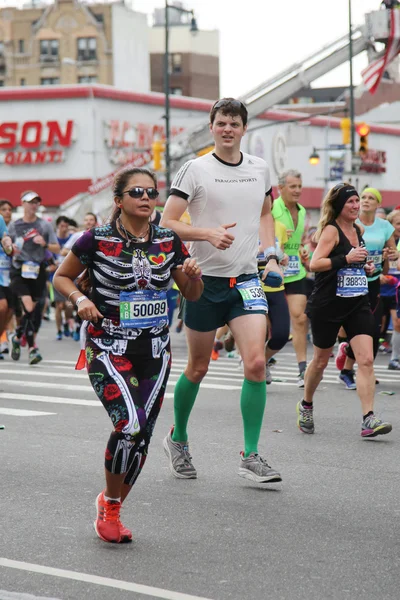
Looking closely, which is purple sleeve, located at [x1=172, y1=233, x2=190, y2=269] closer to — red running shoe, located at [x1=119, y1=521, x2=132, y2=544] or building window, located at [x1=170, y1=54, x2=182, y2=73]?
red running shoe, located at [x1=119, y1=521, x2=132, y2=544]

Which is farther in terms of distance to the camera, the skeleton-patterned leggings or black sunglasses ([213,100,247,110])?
black sunglasses ([213,100,247,110])

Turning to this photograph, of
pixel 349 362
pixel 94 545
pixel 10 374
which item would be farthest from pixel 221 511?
pixel 10 374

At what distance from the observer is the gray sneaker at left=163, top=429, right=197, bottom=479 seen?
713cm

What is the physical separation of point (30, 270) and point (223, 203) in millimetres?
8649

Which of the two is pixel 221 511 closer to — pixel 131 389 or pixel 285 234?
pixel 131 389

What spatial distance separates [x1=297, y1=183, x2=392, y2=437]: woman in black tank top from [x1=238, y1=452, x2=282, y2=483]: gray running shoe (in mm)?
1956

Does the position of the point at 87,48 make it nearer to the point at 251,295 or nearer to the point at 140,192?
the point at 251,295

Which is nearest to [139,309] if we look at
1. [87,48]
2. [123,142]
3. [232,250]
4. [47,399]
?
[232,250]

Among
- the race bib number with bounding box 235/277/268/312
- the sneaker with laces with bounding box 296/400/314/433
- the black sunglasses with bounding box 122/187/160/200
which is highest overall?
the black sunglasses with bounding box 122/187/160/200

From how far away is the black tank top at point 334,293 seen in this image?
28.9 ft

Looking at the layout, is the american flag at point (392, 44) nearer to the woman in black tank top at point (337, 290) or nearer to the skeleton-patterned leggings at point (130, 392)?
the woman in black tank top at point (337, 290)

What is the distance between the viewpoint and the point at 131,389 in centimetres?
549

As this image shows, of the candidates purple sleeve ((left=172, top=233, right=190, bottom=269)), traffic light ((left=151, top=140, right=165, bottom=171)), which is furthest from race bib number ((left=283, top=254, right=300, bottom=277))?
traffic light ((left=151, top=140, right=165, bottom=171))

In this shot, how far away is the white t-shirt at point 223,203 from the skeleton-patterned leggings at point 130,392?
1.34 m
